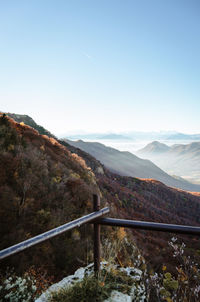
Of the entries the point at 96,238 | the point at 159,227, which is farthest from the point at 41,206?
the point at 159,227

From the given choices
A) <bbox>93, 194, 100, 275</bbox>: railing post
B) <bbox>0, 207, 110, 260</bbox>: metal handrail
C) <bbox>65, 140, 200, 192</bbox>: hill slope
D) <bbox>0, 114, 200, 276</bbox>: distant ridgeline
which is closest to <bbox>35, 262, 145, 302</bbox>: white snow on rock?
<bbox>93, 194, 100, 275</bbox>: railing post

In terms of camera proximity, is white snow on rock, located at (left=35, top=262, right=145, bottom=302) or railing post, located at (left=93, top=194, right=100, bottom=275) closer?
white snow on rock, located at (left=35, top=262, right=145, bottom=302)

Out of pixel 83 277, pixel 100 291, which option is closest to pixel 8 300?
pixel 83 277

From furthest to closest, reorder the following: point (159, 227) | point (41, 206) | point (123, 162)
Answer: point (123, 162), point (41, 206), point (159, 227)

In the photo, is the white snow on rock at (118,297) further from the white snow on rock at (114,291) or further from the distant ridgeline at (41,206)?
the distant ridgeline at (41,206)

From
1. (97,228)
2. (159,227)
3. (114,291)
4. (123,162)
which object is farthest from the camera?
(123,162)

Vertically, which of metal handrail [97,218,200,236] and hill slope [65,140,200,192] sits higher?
metal handrail [97,218,200,236]

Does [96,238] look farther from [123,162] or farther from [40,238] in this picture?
[123,162]

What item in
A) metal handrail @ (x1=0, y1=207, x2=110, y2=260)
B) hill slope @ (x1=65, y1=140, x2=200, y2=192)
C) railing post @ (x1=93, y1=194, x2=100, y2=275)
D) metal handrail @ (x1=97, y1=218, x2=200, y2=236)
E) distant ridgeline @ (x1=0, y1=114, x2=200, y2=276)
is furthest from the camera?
hill slope @ (x1=65, y1=140, x2=200, y2=192)

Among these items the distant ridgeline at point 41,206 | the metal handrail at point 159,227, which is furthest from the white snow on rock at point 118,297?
the distant ridgeline at point 41,206

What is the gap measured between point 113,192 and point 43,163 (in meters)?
11.6

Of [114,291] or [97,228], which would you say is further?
[97,228]

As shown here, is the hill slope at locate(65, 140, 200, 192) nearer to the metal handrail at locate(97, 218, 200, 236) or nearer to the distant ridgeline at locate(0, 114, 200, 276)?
the distant ridgeline at locate(0, 114, 200, 276)

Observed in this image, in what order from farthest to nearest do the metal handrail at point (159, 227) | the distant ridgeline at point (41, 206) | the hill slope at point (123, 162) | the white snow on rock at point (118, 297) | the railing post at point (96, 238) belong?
1. the hill slope at point (123, 162)
2. the distant ridgeline at point (41, 206)
3. the railing post at point (96, 238)
4. the white snow on rock at point (118, 297)
5. the metal handrail at point (159, 227)
